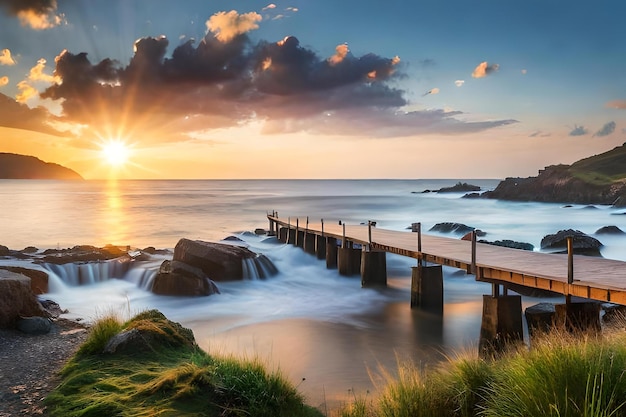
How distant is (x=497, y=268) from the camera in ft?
41.2

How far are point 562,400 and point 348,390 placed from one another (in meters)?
6.07

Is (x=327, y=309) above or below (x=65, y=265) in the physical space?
below

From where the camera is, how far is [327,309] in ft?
62.5

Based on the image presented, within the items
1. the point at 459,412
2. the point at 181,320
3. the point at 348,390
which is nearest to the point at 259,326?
the point at 181,320

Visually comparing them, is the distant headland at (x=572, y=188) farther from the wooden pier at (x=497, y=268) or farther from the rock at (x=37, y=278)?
the rock at (x=37, y=278)

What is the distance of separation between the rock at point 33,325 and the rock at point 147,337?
2469 mm

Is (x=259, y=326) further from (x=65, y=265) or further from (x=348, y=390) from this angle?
(x=65, y=265)

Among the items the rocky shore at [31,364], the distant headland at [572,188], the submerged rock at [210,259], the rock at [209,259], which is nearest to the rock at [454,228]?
the submerged rock at [210,259]

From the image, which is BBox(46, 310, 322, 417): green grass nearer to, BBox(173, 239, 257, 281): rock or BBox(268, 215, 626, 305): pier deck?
BBox(268, 215, 626, 305): pier deck

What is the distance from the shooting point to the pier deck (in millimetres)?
10172

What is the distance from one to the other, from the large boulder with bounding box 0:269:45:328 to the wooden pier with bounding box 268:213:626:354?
1079cm

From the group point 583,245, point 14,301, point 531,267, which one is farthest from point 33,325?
point 583,245

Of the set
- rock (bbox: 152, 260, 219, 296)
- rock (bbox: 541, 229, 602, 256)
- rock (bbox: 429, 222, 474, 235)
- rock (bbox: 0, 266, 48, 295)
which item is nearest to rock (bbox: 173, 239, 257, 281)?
rock (bbox: 152, 260, 219, 296)

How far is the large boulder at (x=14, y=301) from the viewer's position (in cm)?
1087
